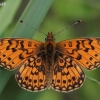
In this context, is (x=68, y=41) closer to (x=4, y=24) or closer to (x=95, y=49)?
(x=95, y=49)

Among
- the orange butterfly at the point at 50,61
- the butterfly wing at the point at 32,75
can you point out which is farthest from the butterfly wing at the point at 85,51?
the butterfly wing at the point at 32,75

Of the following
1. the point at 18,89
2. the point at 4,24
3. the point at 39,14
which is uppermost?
the point at 39,14

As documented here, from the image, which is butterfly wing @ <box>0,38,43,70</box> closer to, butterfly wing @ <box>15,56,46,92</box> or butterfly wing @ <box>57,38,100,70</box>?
butterfly wing @ <box>15,56,46,92</box>

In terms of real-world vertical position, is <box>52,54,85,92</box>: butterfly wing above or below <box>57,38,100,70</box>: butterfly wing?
below

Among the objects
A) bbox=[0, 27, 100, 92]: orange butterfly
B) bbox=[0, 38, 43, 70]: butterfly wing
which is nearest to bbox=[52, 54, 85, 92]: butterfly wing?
bbox=[0, 27, 100, 92]: orange butterfly

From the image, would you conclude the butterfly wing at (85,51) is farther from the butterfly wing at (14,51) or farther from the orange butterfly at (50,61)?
the butterfly wing at (14,51)

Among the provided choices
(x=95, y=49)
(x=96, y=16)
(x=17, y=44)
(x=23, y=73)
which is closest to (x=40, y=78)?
(x=23, y=73)

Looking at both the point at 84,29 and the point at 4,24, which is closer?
the point at 4,24
